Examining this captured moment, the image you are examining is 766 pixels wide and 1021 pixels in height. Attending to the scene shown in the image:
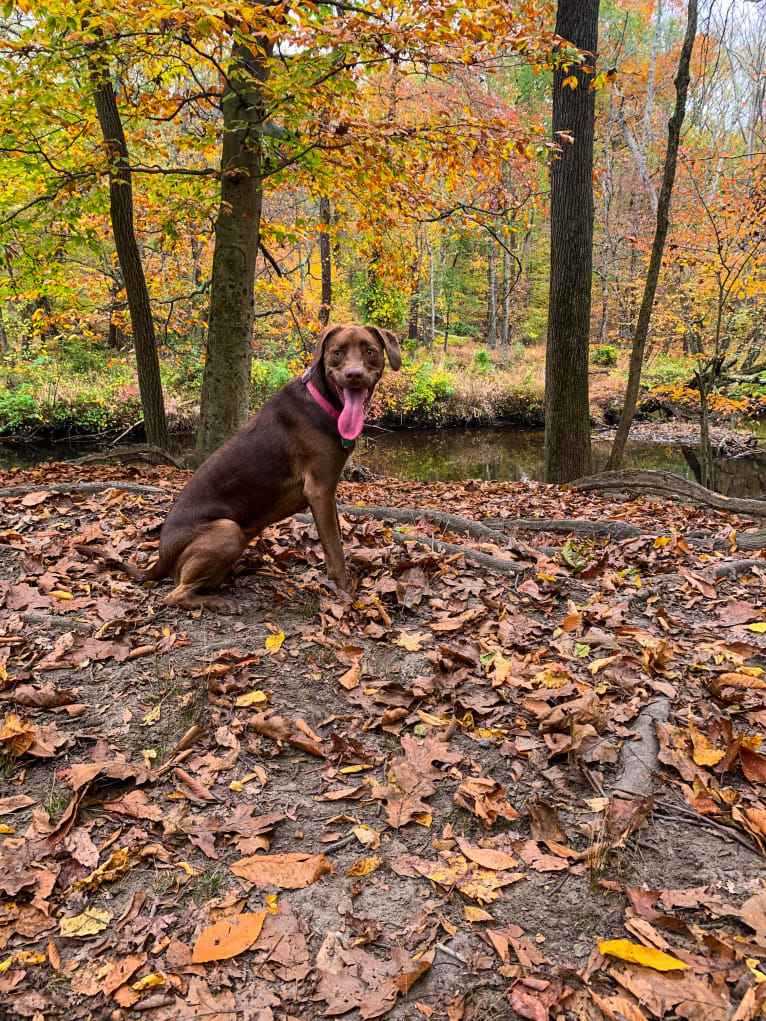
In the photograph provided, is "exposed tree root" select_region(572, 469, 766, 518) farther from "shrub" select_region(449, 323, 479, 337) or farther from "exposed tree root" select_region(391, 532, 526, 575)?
"shrub" select_region(449, 323, 479, 337)

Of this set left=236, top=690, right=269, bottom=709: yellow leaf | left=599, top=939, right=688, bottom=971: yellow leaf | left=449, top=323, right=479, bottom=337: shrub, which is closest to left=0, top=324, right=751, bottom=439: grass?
left=449, top=323, right=479, bottom=337: shrub

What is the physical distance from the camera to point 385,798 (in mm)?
2432

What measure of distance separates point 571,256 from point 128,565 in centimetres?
744

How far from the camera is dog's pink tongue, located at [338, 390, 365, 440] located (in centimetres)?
387

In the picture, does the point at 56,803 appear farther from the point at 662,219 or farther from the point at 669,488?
the point at 662,219

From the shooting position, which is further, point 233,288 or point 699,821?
point 233,288

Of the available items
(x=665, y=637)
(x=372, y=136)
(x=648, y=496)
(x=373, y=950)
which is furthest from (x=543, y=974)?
(x=372, y=136)

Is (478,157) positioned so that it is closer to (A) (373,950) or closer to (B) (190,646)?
(B) (190,646)

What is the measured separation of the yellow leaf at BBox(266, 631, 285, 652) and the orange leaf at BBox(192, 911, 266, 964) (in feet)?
5.35

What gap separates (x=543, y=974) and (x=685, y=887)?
1.95 ft

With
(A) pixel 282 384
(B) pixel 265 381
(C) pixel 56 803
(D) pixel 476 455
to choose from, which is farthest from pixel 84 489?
(B) pixel 265 381

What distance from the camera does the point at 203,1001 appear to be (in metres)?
1.67

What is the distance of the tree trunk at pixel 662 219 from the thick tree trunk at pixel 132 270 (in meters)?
7.39

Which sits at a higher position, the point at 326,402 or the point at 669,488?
the point at 326,402
